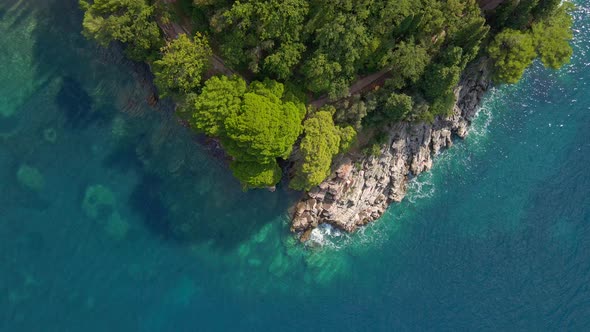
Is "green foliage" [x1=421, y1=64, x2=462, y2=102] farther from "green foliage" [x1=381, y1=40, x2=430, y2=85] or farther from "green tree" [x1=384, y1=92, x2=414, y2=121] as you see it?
"green tree" [x1=384, y1=92, x2=414, y2=121]

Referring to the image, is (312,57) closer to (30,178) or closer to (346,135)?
(346,135)

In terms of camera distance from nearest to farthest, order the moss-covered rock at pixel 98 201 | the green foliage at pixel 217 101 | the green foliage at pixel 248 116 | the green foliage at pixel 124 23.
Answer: the green foliage at pixel 248 116, the green foliage at pixel 217 101, the green foliage at pixel 124 23, the moss-covered rock at pixel 98 201

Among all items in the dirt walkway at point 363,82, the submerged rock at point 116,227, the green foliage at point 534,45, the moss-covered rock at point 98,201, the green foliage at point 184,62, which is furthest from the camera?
the submerged rock at point 116,227

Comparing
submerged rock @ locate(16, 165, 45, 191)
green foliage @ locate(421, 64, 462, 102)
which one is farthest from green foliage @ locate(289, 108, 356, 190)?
submerged rock @ locate(16, 165, 45, 191)

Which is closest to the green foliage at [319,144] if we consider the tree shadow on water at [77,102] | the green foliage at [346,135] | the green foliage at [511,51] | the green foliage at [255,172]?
the green foliage at [346,135]

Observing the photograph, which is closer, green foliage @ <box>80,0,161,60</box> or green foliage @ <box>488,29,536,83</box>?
green foliage @ <box>80,0,161,60</box>

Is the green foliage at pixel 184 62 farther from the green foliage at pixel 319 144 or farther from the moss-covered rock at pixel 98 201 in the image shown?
the moss-covered rock at pixel 98 201
